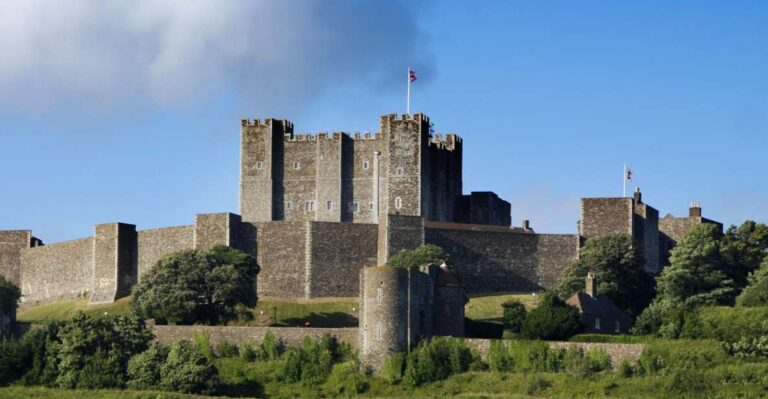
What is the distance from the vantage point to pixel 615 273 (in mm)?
96000

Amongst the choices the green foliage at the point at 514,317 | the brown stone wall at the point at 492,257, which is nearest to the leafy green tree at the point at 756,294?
the green foliage at the point at 514,317

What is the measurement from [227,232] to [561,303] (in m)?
22.4

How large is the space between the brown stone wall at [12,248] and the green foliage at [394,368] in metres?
39.4

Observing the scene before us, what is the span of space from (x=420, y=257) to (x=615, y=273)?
9.64m

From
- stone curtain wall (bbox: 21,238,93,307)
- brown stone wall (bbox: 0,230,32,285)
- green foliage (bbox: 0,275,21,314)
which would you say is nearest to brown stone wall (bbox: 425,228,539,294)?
stone curtain wall (bbox: 21,238,93,307)

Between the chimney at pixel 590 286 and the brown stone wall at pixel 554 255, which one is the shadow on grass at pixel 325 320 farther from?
the brown stone wall at pixel 554 255

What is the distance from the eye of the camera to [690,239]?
310ft

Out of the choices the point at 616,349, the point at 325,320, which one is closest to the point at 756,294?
the point at 616,349

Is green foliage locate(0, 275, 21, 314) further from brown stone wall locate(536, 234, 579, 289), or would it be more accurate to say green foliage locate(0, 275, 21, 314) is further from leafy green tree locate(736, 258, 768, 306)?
leafy green tree locate(736, 258, 768, 306)

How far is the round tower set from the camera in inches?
3150

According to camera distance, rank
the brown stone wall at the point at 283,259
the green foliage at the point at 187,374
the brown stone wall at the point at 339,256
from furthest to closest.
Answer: the brown stone wall at the point at 283,259, the brown stone wall at the point at 339,256, the green foliage at the point at 187,374

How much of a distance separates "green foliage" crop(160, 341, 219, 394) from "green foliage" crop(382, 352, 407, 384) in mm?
6900

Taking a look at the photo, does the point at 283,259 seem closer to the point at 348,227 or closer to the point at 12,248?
the point at 348,227

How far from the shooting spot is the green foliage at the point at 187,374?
3091 inches
